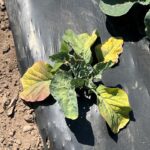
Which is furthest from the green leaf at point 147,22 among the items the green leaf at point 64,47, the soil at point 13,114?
the soil at point 13,114

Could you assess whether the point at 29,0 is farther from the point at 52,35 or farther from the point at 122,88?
the point at 122,88

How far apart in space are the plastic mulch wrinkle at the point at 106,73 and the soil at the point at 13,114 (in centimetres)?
7

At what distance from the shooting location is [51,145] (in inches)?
66.4

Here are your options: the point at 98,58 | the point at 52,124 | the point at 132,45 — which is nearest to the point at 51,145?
the point at 52,124

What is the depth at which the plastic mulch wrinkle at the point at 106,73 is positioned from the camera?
168 centimetres

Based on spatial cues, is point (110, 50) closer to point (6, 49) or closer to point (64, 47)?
point (64, 47)

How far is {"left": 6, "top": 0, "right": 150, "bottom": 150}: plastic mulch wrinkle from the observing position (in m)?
1.68

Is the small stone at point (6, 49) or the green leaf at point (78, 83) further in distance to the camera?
the small stone at point (6, 49)

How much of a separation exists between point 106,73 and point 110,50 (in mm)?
79

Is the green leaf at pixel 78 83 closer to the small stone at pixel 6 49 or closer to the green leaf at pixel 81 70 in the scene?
the green leaf at pixel 81 70

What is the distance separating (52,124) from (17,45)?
0.32 metres

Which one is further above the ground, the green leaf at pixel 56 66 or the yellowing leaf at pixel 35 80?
the green leaf at pixel 56 66

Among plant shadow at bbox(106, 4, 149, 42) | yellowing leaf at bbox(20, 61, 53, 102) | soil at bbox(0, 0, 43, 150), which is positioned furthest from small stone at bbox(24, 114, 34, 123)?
plant shadow at bbox(106, 4, 149, 42)

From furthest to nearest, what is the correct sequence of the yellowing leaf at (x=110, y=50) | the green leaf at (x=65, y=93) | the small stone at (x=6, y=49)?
the small stone at (x=6, y=49) → the yellowing leaf at (x=110, y=50) → the green leaf at (x=65, y=93)
